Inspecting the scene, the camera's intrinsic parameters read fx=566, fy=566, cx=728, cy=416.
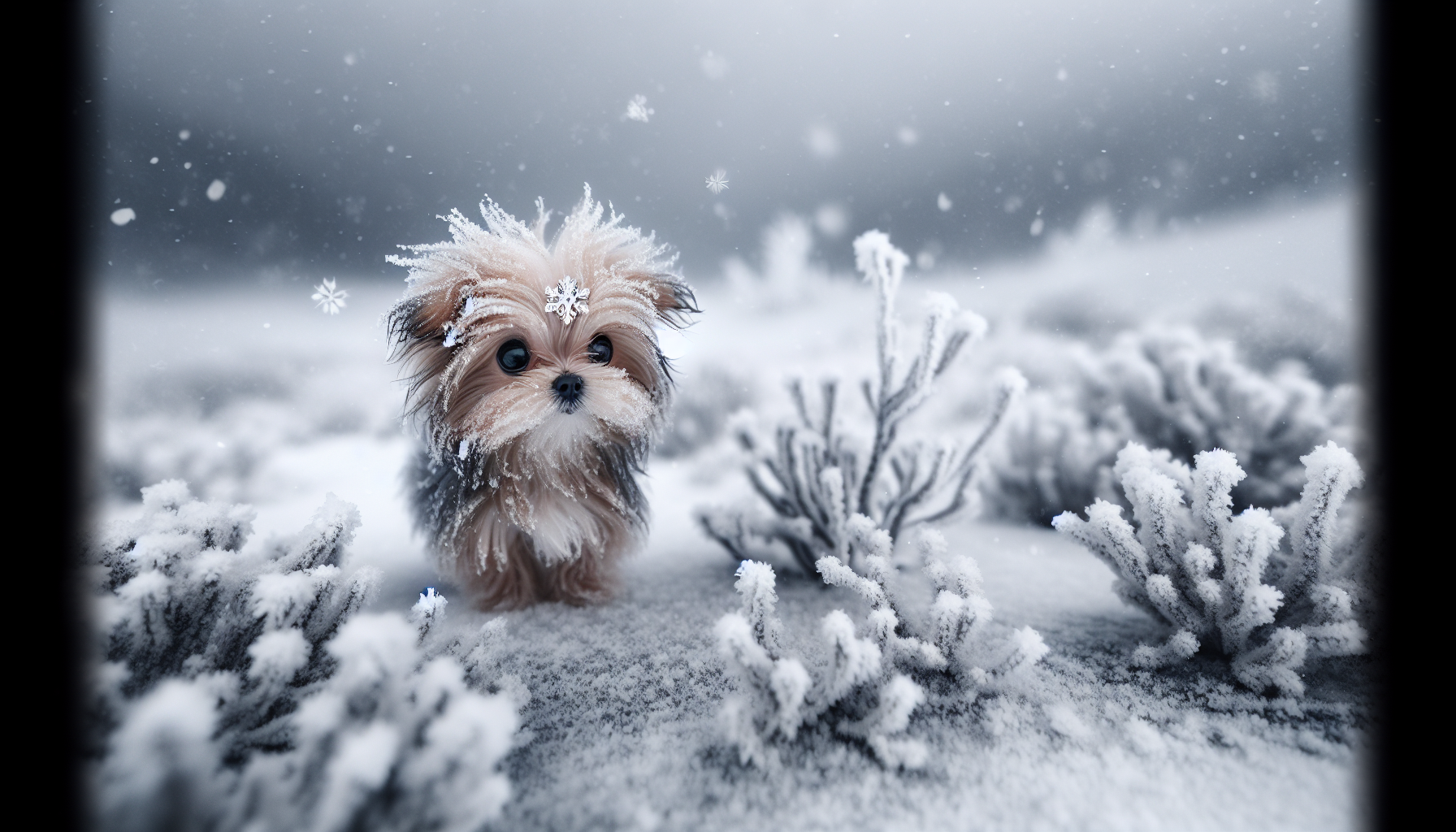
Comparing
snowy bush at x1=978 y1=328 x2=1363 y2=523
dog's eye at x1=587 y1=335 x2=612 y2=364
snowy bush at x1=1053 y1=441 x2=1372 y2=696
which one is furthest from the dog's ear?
snowy bush at x1=978 y1=328 x2=1363 y2=523

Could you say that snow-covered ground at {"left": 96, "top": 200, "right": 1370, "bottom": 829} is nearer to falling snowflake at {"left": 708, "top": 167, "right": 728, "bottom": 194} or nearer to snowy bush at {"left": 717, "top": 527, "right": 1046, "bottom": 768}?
snowy bush at {"left": 717, "top": 527, "right": 1046, "bottom": 768}

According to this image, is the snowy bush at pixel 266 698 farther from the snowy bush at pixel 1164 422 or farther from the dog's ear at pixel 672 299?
the snowy bush at pixel 1164 422

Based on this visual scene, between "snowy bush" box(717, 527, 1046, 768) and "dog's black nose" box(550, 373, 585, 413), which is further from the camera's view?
"dog's black nose" box(550, 373, 585, 413)

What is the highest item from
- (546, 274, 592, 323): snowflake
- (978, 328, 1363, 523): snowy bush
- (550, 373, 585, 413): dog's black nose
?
(546, 274, 592, 323): snowflake

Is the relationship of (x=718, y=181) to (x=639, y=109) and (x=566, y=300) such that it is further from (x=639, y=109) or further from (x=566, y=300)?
(x=566, y=300)

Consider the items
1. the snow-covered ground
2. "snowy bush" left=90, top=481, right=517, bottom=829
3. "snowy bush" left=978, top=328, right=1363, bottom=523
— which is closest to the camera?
"snowy bush" left=90, top=481, right=517, bottom=829

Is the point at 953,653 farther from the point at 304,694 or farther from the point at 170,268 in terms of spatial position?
the point at 170,268

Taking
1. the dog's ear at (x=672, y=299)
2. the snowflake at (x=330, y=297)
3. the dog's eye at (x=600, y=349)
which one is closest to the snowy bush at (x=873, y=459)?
the dog's ear at (x=672, y=299)

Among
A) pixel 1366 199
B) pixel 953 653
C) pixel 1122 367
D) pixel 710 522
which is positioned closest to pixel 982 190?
pixel 1122 367
